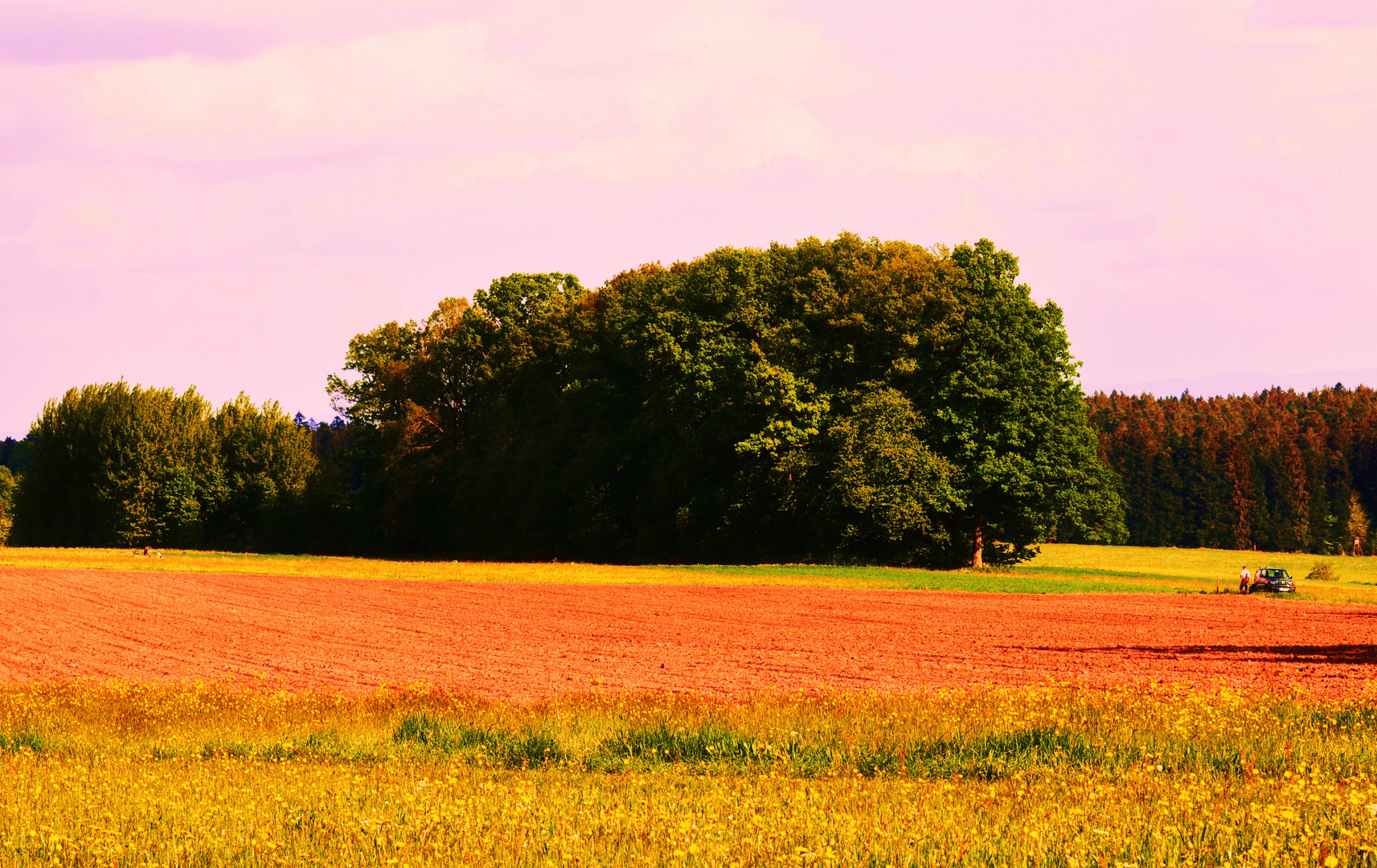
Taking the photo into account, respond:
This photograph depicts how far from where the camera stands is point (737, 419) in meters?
64.8

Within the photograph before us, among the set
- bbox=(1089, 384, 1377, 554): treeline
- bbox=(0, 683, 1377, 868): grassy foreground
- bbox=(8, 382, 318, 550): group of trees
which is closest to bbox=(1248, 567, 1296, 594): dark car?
bbox=(0, 683, 1377, 868): grassy foreground

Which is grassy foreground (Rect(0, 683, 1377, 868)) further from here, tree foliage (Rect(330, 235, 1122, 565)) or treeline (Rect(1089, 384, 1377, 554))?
treeline (Rect(1089, 384, 1377, 554))

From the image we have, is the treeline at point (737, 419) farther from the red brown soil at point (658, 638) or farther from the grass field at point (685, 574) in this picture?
A: the red brown soil at point (658, 638)

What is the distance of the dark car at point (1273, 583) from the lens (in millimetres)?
51656

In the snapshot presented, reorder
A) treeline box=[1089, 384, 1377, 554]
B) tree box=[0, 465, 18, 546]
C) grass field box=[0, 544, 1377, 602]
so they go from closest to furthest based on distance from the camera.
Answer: grass field box=[0, 544, 1377, 602] < tree box=[0, 465, 18, 546] < treeline box=[1089, 384, 1377, 554]

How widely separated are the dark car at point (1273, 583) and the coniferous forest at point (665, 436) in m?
10.9

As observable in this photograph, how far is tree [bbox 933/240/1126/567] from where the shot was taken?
61844mm

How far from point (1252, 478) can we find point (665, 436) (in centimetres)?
8883

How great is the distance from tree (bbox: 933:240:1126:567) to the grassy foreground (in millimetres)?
47498

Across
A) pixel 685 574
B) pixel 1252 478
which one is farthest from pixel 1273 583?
pixel 1252 478

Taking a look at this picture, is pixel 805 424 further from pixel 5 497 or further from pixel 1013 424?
pixel 5 497

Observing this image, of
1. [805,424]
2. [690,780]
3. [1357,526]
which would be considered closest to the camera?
[690,780]

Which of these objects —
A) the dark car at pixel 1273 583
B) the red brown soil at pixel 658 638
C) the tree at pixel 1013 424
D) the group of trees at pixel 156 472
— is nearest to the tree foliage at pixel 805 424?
the tree at pixel 1013 424

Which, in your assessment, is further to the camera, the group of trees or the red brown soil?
the group of trees
